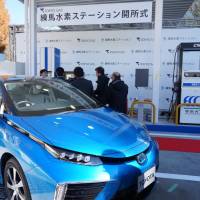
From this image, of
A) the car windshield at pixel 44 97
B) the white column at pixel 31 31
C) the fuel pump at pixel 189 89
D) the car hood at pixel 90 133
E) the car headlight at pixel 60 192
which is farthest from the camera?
the white column at pixel 31 31

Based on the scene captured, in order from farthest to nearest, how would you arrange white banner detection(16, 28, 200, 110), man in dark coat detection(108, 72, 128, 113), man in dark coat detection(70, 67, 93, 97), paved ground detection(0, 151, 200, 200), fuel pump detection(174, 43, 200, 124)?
white banner detection(16, 28, 200, 110), fuel pump detection(174, 43, 200, 124), man in dark coat detection(108, 72, 128, 113), man in dark coat detection(70, 67, 93, 97), paved ground detection(0, 151, 200, 200)

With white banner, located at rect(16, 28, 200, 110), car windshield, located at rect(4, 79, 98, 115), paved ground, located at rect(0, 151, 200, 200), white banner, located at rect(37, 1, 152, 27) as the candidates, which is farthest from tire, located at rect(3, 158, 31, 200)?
white banner, located at rect(16, 28, 200, 110)

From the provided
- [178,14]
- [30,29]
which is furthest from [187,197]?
[178,14]

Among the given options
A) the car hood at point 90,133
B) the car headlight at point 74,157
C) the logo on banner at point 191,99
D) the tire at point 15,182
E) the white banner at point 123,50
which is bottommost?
the tire at point 15,182

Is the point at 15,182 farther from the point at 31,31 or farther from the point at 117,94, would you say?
the point at 31,31

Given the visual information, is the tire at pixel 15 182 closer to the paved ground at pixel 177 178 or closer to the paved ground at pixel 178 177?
the paved ground at pixel 177 178

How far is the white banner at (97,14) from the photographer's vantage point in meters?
8.02

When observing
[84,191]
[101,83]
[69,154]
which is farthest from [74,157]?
[101,83]

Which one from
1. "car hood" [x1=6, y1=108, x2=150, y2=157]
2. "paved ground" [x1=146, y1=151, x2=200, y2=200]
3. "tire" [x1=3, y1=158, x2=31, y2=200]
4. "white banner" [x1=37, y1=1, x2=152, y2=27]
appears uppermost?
"white banner" [x1=37, y1=1, x2=152, y2=27]

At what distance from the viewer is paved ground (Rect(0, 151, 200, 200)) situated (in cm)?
380

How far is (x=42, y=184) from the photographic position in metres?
2.71

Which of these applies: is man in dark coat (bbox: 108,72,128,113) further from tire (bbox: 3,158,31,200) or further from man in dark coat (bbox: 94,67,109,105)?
tire (bbox: 3,158,31,200)

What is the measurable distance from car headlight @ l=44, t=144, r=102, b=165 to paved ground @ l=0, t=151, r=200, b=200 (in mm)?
1163

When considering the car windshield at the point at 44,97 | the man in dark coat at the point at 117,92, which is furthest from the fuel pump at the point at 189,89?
the car windshield at the point at 44,97
